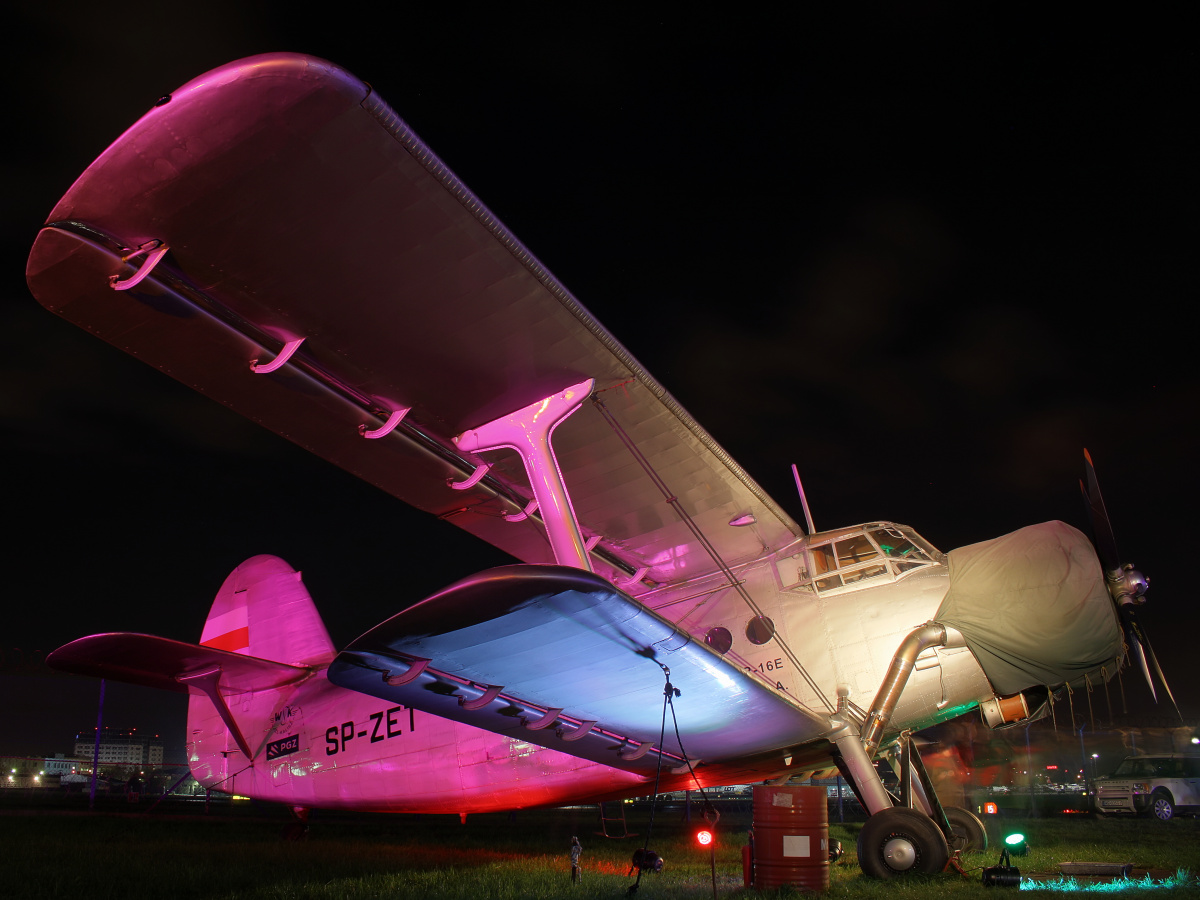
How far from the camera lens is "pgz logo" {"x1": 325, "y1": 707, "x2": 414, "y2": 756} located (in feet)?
27.6

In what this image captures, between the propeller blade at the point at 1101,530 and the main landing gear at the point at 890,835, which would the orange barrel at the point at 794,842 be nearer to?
the main landing gear at the point at 890,835

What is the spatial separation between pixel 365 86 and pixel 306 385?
9.41ft

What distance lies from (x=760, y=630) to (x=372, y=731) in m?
4.77

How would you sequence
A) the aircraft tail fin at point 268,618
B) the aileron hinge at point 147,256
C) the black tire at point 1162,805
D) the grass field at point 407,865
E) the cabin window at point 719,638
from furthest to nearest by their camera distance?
the black tire at point 1162,805 < the aircraft tail fin at point 268,618 < the cabin window at point 719,638 < the grass field at point 407,865 < the aileron hinge at point 147,256

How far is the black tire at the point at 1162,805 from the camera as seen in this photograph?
18812mm

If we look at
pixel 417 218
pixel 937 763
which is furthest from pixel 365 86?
pixel 937 763

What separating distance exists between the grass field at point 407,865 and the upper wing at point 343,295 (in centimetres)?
360

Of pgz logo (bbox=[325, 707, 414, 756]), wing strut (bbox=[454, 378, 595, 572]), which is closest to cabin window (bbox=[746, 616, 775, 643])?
wing strut (bbox=[454, 378, 595, 572])

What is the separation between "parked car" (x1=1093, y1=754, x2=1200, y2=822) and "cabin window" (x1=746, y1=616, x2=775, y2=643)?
18.5m

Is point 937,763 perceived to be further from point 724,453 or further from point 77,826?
point 77,826

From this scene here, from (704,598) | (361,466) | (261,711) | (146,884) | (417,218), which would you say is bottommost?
(146,884)

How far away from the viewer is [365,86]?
3912mm

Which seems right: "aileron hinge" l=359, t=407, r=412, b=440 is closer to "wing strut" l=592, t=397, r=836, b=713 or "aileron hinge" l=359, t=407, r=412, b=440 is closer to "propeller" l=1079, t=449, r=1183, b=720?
"wing strut" l=592, t=397, r=836, b=713

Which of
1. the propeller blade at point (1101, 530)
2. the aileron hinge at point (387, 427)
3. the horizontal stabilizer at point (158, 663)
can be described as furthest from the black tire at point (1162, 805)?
the aileron hinge at point (387, 427)
